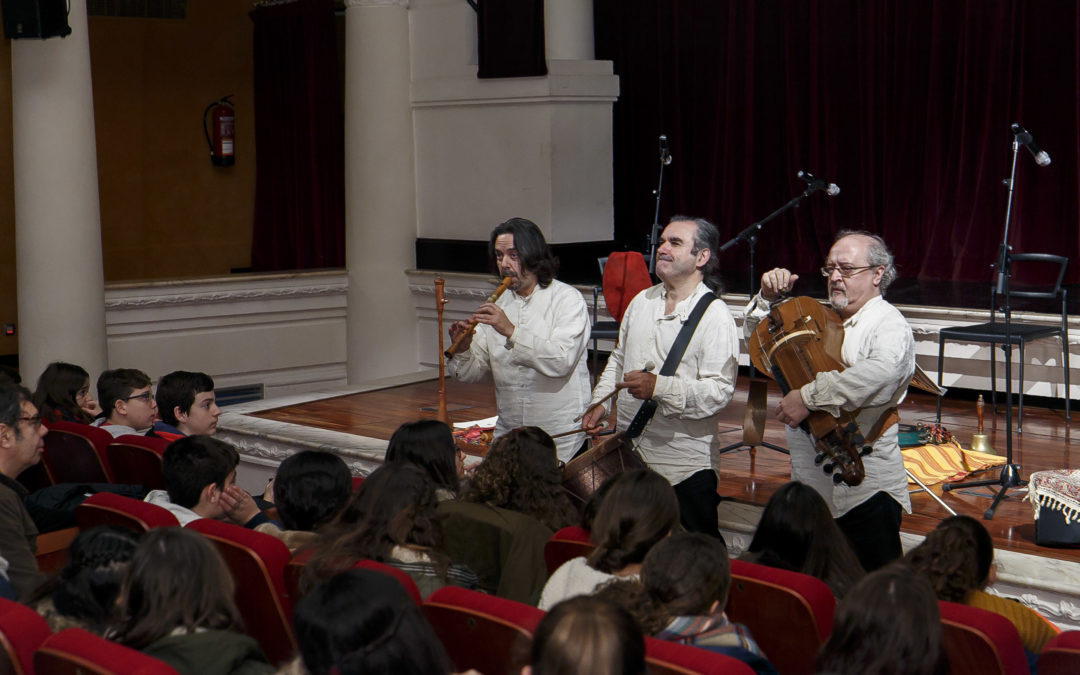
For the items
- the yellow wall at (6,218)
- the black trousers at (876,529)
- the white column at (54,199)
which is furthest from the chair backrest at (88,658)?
the yellow wall at (6,218)

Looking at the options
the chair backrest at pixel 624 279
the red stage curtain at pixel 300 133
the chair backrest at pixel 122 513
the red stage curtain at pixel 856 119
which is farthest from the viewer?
the red stage curtain at pixel 300 133

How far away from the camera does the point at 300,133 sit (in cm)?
1041

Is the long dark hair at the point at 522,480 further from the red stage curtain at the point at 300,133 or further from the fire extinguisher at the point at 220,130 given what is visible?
the fire extinguisher at the point at 220,130

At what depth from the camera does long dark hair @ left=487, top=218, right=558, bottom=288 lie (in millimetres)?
3939

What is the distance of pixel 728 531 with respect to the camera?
170 inches

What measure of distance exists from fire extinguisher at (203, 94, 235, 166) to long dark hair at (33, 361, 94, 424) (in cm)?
611

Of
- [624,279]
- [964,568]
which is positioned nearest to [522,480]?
[964,568]

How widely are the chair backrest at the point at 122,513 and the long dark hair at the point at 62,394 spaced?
4.95ft

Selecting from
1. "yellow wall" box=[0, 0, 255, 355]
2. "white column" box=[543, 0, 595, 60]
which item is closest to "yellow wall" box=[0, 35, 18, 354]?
"yellow wall" box=[0, 0, 255, 355]

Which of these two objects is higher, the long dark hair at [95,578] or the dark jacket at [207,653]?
Answer: the long dark hair at [95,578]

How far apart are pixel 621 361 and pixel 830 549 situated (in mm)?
1201

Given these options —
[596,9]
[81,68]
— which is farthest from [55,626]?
[596,9]

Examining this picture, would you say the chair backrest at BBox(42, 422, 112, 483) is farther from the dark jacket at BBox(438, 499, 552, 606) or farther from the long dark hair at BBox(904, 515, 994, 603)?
the long dark hair at BBox(904, 515, 994, 603)

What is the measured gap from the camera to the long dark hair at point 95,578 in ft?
Answer: 7.72
